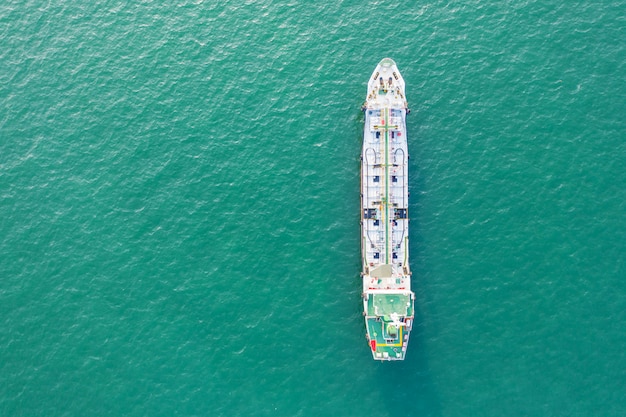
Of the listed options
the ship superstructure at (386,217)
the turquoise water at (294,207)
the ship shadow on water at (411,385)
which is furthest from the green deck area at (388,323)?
the turquoise water at (294,207)

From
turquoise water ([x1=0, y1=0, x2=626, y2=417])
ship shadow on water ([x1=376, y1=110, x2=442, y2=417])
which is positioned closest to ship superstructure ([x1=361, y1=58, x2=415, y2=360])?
ship shadow on water ([x1=376, y1=110, x2=442, y2=417])

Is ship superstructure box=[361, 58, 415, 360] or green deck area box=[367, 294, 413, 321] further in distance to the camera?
green deck area box=[367, 294, 413, 321]

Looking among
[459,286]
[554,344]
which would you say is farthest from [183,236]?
[554,344]

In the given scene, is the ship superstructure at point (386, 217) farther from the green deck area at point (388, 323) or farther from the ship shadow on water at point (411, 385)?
the ship shadow on water at point (411, 385)

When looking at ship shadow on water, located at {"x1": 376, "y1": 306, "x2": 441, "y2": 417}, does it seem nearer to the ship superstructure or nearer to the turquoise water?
the turquoise water

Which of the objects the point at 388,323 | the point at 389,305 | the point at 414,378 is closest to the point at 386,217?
the point at 389,305
